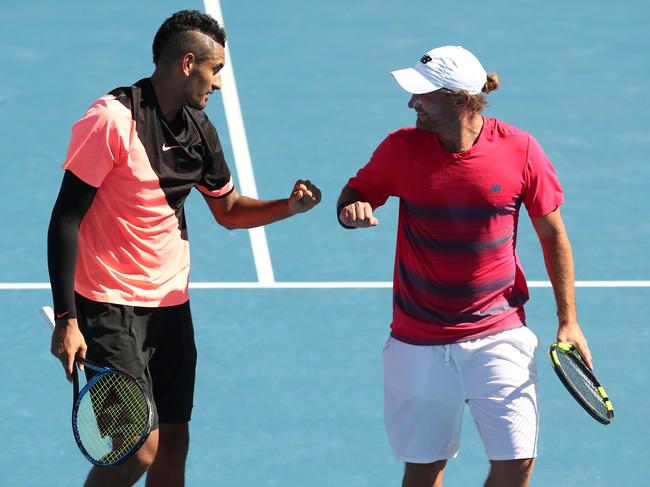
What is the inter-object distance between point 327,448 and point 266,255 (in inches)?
84.9

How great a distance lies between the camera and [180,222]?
5.63 metres

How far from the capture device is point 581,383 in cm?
544

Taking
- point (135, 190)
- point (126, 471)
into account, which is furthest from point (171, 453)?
point (135, 190)

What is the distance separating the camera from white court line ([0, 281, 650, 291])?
841cm

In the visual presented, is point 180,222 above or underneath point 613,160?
above

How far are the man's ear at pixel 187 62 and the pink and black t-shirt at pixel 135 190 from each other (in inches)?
6.6

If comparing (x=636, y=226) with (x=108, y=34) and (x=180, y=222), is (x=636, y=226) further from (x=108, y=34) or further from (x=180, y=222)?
(x=108, y=34)

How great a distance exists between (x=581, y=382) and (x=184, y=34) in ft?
7.00

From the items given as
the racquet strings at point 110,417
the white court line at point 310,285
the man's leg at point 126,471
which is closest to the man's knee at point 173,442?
the man's leg at point 126,471

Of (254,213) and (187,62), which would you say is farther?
(254,213)

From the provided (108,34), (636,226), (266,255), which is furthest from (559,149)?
(108,34)

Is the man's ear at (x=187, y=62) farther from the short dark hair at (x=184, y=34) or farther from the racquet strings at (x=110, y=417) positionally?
the racquet strings at (x=110, y=417)

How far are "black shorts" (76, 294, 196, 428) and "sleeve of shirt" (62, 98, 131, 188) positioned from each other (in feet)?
1.91

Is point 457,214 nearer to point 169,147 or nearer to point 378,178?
point 378,178
